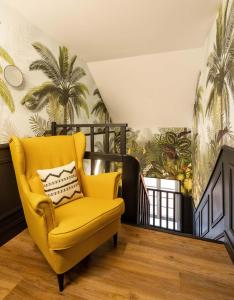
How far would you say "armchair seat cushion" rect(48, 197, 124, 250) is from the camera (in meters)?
1.24

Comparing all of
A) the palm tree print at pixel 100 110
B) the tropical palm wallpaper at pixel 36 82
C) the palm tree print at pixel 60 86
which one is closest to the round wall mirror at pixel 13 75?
the tropical palm wallpaper at pixel 36 82

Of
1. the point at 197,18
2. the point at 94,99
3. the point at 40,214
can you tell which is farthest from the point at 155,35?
the point at 40,214

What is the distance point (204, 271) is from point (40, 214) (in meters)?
1.29

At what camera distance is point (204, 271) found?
1.48 meters

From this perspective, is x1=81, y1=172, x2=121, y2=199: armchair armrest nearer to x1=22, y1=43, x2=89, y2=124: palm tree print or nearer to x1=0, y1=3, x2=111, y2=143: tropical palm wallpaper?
x1=0, y1=3, x2=111, y2=143: tropical palm wallpaper

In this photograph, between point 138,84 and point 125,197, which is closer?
point 125,197

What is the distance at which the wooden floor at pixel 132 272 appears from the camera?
1.29m

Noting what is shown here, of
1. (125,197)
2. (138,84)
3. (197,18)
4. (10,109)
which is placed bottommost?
(125,197)

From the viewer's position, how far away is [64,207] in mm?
1644

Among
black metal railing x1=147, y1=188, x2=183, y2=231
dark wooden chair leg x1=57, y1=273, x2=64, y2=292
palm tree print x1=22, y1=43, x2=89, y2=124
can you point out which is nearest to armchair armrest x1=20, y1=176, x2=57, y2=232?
dark wooden chair leg x1=57, y1=273, x2=64, y2=292

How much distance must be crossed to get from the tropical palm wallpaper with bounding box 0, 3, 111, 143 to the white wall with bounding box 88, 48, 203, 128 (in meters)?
0.58

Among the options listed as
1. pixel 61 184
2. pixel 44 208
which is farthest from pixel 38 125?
pixel 44 208

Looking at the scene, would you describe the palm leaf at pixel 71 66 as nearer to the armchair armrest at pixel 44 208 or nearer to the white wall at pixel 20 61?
the white wall at pixel 20 61

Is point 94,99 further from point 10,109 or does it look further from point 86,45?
point 10,109
